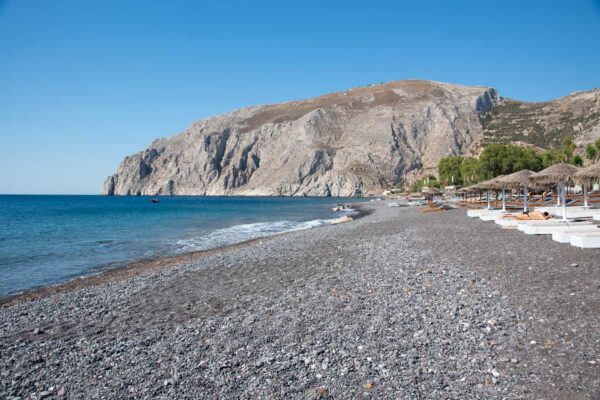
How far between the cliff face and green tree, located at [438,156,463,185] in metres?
42.9

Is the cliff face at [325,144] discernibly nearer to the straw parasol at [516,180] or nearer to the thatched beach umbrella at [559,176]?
the straw parasol at [516,180]

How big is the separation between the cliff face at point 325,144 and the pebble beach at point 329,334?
388ft

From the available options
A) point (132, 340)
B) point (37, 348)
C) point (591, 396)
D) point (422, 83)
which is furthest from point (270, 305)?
point (422, 83)

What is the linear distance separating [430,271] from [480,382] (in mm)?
5968

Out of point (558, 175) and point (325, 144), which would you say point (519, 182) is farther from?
point (325, 144)

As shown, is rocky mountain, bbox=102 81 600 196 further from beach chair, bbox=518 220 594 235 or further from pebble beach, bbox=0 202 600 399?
pebble beach, bbox=0 202 600 399

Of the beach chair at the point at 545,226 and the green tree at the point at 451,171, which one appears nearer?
the beach chair at the point at 545,226

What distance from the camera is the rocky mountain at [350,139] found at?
421ft

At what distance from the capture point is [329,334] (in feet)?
21.4

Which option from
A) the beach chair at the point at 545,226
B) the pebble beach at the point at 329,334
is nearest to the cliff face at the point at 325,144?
the beach chair at the point at 545,226

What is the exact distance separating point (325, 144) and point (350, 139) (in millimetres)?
8915

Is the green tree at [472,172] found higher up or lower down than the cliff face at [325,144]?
lower down

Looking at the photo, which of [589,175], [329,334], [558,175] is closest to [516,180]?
[558,175]

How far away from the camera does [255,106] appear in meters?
196
